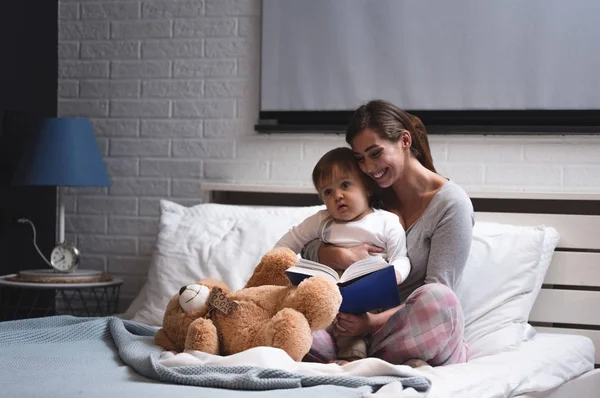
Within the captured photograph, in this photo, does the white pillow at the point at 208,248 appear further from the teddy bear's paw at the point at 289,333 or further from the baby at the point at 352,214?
the teddy bear's paw at the point at 289,333

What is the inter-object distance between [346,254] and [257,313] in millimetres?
342

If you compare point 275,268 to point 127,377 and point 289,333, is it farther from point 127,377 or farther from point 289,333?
point 127,377

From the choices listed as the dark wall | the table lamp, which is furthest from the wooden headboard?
the dark wall

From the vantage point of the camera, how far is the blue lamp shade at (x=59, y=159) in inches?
127

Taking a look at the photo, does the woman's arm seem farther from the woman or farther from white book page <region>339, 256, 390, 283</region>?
white book page <region>339, 256, 390, 283</region>

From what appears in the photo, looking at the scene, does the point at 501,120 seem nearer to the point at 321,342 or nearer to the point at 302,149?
the point at 302,149

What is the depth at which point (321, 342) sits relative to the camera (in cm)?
220

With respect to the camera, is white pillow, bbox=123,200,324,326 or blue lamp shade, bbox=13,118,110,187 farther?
blue lamp shade, bbox=13,118,110,187

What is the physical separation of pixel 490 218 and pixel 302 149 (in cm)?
75

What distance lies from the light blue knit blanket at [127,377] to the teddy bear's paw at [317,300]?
0.69 ft

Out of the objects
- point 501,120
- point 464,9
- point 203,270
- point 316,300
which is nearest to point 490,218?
point 501,120

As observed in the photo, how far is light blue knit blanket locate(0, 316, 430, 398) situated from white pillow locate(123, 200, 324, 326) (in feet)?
2.01

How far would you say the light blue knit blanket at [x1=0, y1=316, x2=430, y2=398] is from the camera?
5.57 feet

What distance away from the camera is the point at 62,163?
324cm
